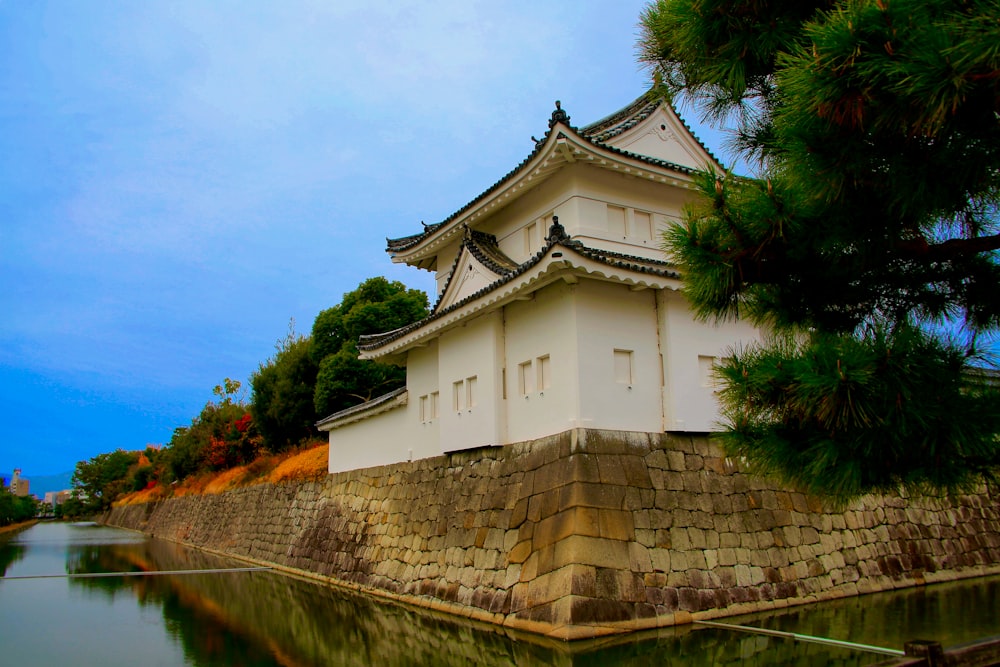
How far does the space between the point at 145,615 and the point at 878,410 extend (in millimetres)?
11827

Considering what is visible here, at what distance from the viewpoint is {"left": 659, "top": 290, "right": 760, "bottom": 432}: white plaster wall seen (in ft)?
32.5

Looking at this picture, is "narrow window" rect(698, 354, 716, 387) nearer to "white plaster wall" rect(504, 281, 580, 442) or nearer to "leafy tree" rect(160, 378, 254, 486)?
"white plaster wall" rect(504, 281, 580, 442)

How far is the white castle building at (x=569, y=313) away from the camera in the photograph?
9.48 m

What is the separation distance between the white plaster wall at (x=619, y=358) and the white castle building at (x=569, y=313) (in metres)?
0.02

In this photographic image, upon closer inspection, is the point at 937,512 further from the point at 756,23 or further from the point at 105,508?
the point at 105,508

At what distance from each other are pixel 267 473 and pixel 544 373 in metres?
15.0

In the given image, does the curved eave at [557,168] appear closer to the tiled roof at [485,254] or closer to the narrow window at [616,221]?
the tiled roof at [485,254]

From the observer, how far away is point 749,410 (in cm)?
398

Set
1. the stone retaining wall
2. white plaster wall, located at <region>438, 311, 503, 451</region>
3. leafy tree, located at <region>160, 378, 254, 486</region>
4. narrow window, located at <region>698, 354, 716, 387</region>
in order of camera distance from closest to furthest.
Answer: the stone retaining wall → narrow window, located at <region>698, 354, 716, 387</region> → white plaster wall, located at <region>438, 311, 503, 451</region> → leafy tree, located at <region>160, 378, 254, 486</region>

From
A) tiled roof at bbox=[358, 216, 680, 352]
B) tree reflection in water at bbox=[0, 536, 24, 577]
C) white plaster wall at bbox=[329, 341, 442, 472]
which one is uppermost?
tiled roof at bbox=[358, 216, 680, 352]

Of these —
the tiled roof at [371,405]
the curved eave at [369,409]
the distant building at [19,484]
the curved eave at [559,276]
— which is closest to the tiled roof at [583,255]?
the curved eave at [559,276]

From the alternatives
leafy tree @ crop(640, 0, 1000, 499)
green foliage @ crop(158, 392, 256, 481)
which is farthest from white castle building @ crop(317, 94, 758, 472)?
green foliage @ crop(158, 392, 256, 481)

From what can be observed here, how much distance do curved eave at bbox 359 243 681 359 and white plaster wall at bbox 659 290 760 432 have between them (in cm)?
55

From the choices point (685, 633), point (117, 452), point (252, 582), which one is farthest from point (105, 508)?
point (685, 633)
